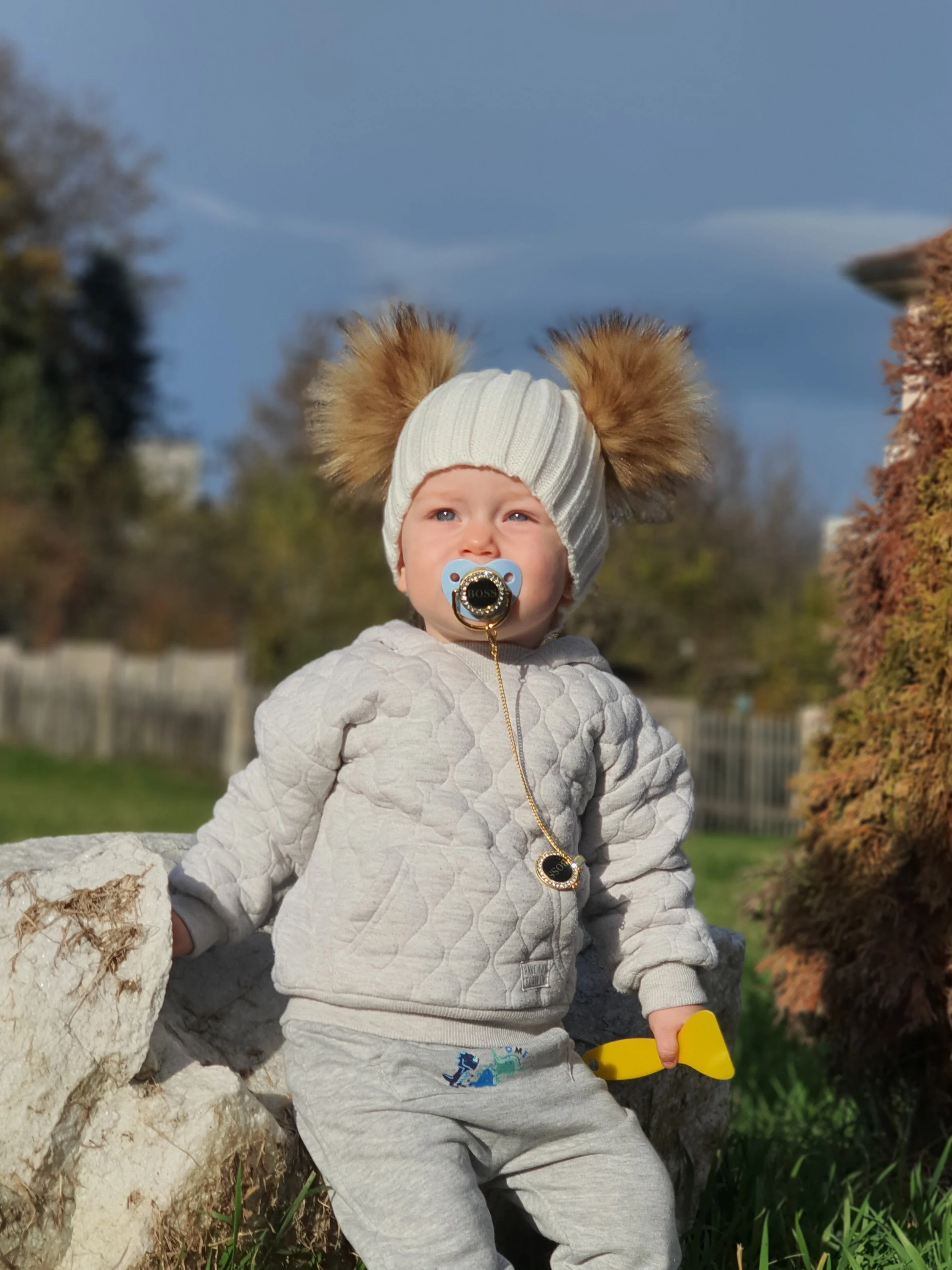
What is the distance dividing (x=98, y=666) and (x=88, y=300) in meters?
15.2

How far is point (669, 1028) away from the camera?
245 cm

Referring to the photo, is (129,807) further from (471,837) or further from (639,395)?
(471,837)

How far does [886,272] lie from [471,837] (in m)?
11.7

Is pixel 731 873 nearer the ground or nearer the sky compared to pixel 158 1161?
nearer the ground

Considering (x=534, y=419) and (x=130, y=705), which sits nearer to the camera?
(x=534, y=419)

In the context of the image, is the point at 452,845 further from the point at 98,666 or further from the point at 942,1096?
the point at 98,666

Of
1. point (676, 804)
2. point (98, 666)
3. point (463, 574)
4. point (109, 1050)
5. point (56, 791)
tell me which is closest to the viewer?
point (109, 1050)

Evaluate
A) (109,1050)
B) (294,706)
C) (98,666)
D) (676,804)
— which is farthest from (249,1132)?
(98,666)

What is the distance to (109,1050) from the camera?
220 centimetres

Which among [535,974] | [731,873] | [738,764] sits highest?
[535,974]

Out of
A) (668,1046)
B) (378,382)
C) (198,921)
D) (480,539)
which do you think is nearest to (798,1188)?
(668,1046)

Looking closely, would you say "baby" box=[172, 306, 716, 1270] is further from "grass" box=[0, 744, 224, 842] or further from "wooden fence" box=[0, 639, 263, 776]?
"wooden fence" box=[0, 639, 263, 776]

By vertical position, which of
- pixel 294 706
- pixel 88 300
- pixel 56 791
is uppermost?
pixel 88 300

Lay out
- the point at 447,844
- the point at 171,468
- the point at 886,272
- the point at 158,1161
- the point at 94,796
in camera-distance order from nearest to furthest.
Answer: the point at 158,1161 → the point at 447,844 → the point at 886,272 → the point at 94,796 → the point at 171,468
